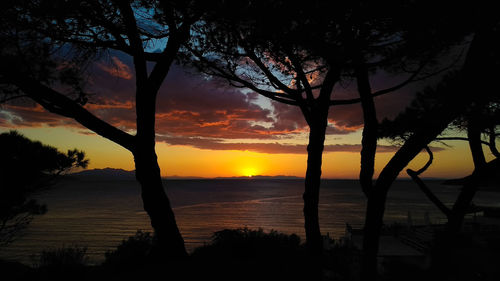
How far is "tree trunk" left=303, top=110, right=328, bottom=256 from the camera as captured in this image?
622cm

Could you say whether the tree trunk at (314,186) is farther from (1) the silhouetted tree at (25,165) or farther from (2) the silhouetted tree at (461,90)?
(1) the silhouetted tree at (25,165)

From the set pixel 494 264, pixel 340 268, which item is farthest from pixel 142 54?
pixel 494 264

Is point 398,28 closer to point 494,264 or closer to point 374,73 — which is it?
point 374,73

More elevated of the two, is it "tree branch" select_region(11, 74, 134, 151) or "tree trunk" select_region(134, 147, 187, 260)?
"tree branch" select_region(11, 74, 134, 151)

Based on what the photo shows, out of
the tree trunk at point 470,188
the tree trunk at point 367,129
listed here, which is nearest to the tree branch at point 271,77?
the tree trunk at point 367,129

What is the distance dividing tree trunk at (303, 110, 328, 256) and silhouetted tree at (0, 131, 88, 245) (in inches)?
239

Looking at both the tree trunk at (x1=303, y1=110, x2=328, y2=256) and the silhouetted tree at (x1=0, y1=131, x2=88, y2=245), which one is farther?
the silhouetted tree at (x1=0, y1=131, x2=88, y2=245)

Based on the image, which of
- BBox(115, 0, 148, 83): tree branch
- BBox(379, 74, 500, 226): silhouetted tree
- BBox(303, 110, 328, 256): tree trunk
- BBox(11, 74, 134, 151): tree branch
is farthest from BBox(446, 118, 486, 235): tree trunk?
BBox(11, 74, 134, 151): tree branch

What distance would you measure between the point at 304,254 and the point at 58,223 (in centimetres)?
4753

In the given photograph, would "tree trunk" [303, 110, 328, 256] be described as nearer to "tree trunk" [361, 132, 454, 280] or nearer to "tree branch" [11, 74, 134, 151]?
"tree trunk" [361, 132, 454, 280]

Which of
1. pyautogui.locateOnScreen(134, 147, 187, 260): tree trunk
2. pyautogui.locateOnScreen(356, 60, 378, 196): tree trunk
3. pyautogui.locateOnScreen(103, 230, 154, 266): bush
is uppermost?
pyautogui.locateOnScreen(356, 60, 378, 196): tree trunk

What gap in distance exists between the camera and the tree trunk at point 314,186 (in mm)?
6223

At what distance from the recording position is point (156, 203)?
5398mm

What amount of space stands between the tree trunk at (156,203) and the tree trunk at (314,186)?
2.55 meters
